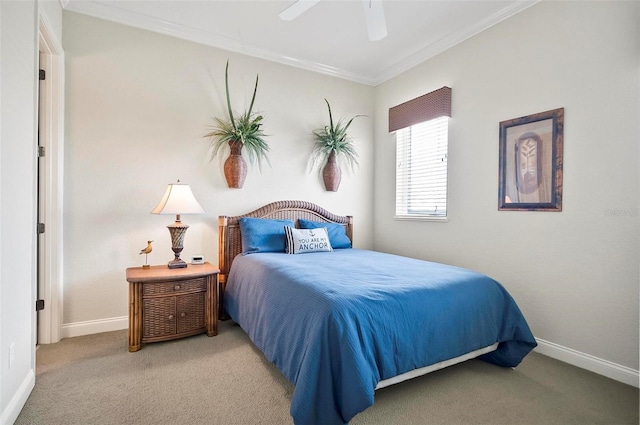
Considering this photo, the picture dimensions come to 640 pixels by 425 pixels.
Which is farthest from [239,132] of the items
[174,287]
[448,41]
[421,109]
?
[448,41]

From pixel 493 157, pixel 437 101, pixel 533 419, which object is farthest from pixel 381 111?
pixel 533 419

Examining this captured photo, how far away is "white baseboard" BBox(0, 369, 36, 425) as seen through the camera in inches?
63.5

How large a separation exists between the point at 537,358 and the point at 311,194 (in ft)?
8.84

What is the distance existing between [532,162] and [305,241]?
2105mm

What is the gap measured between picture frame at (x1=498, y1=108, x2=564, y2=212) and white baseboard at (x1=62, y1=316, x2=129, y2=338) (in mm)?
3605

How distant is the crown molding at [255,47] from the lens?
288 cm

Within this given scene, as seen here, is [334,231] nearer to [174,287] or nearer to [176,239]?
[176,239]

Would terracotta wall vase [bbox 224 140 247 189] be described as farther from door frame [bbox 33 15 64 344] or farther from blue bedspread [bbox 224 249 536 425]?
door frame [bbox 33 15 64 344]

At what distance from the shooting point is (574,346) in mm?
2461

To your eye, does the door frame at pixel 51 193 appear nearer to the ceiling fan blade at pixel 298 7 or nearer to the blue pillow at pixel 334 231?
the ceiling fan blade at pixel 298 7

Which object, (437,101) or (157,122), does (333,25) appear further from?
(157,122)

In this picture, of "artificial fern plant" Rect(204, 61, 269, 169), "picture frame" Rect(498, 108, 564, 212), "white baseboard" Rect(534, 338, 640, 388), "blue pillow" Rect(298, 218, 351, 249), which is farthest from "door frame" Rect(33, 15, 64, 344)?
"white baseboard" Rect(534, 338, 640, 388)

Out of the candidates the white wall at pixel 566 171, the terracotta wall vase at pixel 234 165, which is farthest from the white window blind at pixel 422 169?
the terracotta wall vase at pixel 234 165

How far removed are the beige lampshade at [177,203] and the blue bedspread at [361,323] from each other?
2.66 ft
